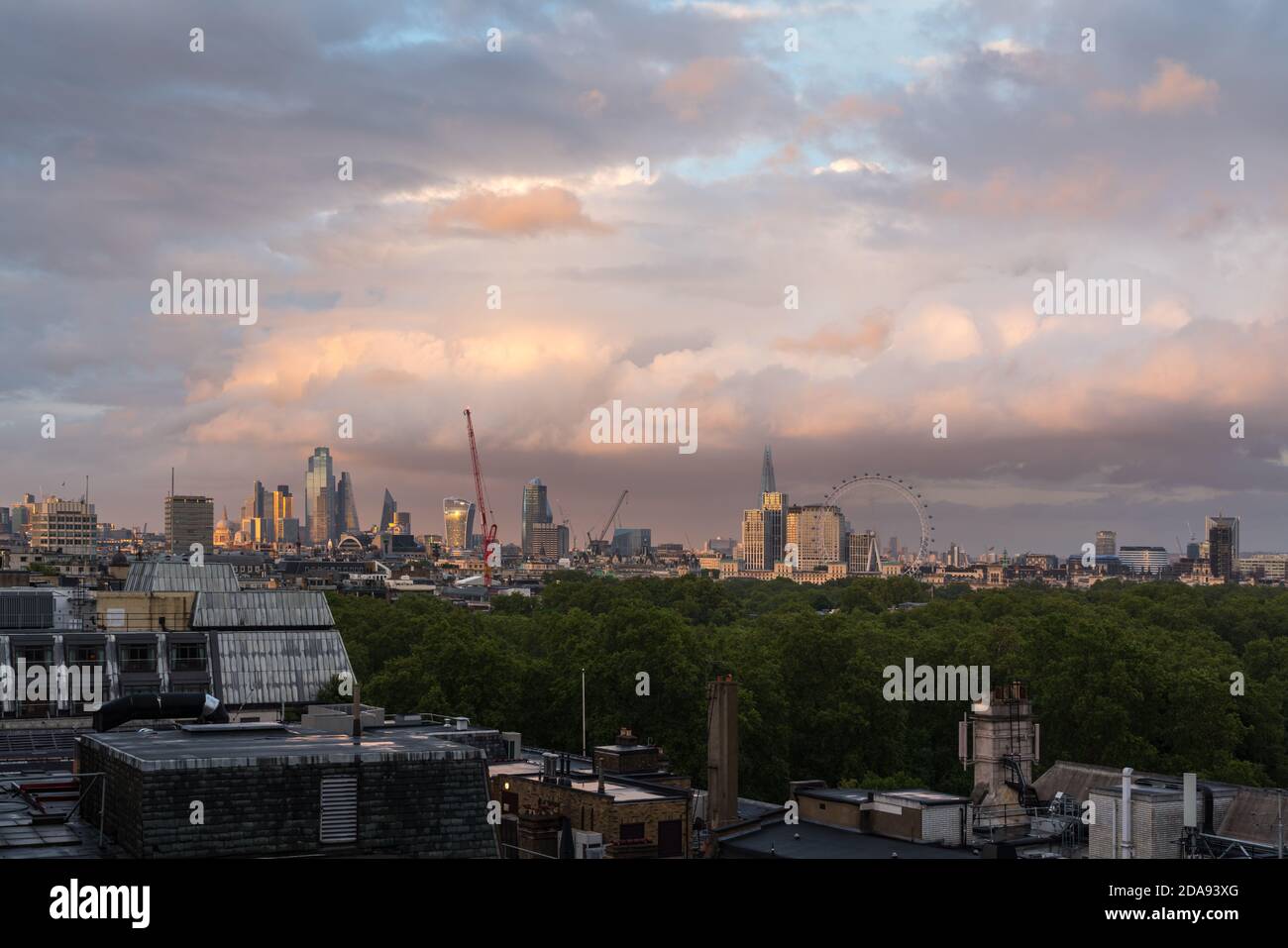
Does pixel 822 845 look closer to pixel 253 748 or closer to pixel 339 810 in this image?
pixel 339 810

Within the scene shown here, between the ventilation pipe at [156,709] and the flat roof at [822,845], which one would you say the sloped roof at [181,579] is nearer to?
the ventilation pipe at [156,709]

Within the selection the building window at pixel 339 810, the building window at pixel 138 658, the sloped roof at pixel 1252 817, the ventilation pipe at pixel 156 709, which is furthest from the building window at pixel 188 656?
the sloped roof at pixel 1252 817

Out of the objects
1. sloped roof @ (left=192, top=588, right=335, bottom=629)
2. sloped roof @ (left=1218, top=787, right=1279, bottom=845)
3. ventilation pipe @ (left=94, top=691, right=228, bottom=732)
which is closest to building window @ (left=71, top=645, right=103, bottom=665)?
sloped roof @ (left=192, top=588, right=335, bottom=629)

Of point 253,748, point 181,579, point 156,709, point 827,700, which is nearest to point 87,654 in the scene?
point 181,579
